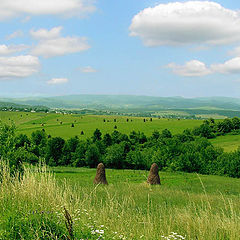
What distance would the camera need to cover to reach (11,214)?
711cm

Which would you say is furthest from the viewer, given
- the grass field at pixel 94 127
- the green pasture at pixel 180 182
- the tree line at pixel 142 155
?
the grass field at pixel 94 127

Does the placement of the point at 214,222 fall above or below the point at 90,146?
above

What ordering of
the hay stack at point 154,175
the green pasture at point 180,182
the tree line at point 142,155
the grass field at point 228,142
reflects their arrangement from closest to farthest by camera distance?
the green pasture at point 180,182
the hay stack at point 154,175
the tree line at point 142,155
the grass field at point 228,142

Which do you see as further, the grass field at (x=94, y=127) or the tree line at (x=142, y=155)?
the grass field at (x=94, y=127)

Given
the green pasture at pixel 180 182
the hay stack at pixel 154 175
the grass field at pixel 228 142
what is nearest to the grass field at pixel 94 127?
the grass field at pixel 228 142

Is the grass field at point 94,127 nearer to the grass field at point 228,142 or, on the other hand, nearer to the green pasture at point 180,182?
the grass field at point 228,142

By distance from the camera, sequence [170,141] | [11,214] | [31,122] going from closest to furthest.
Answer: [11,214], [170,141], [31,122]

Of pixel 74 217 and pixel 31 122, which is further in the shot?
pixel 31 122

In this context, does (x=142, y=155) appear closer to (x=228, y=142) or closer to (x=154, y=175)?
(x=228, y=142)

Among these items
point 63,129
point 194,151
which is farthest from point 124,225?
point 63,129

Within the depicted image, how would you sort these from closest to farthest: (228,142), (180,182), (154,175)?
(154,175)
(180,182)
(228,142)

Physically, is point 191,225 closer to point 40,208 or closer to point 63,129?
point 40,208

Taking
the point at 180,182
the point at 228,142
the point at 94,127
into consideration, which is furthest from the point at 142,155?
the point at 94,127

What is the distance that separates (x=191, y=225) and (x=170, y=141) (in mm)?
70059
